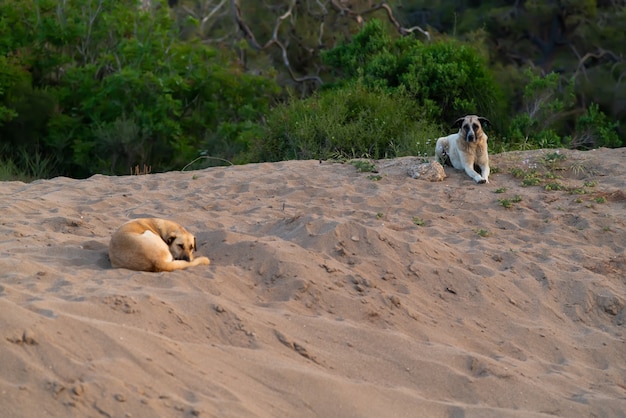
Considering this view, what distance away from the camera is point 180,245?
6.52 m

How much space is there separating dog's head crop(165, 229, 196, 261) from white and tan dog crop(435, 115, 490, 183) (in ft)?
14.8

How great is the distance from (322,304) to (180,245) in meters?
1.18

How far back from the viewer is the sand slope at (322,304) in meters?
4.52

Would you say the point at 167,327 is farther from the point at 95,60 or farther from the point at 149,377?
the point at 95,60

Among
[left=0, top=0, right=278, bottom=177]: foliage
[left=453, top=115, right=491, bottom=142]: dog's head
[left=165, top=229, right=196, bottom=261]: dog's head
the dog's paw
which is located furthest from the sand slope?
[left=0, top=0, right=278, bottom=177]: foliage

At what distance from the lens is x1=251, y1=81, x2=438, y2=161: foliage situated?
488 inches

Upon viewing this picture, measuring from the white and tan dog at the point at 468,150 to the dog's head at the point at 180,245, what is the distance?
4.52 meters

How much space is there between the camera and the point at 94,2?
18.7 meters

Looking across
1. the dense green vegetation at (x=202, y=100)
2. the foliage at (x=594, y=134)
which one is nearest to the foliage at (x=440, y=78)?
the dense green vegetation at (x=202, y=100)

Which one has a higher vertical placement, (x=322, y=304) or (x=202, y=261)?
(x=202, y=261)

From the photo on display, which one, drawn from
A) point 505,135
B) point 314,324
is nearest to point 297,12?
point 505,135

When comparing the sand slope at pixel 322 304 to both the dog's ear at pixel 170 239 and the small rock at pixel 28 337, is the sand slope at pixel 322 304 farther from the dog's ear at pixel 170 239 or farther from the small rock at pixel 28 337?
the dog's ear at pixel 170 239

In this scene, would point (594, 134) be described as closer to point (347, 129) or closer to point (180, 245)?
point (347, 129)

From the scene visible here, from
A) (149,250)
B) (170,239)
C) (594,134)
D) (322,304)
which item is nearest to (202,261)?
(170,239)
